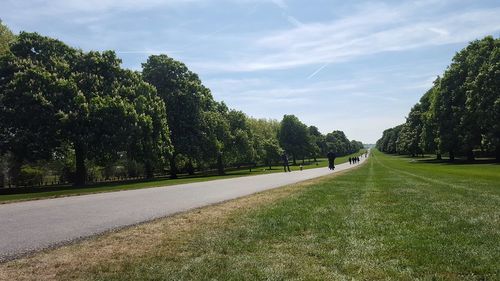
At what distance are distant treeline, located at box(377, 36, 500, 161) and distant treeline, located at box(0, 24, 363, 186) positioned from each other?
1376 inches

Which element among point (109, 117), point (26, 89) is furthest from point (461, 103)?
point (26, 89)

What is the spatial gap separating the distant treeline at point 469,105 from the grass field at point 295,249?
151 feet

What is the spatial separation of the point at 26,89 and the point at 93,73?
882 cm

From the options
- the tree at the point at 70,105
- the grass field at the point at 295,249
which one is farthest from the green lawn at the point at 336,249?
the tree at the point at 70,105

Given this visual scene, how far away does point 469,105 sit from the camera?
186 ft

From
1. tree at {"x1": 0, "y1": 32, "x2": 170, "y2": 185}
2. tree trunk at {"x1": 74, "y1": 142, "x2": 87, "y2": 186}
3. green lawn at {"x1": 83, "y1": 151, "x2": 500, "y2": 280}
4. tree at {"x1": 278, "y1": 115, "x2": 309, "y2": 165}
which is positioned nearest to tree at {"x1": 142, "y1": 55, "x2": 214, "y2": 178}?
tree at {"x1": 0, "y1": 32, "x2": 170, "y2": 185}

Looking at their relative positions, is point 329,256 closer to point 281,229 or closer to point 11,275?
point 281,229

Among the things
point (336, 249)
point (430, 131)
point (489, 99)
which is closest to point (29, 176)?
point (336, 249)

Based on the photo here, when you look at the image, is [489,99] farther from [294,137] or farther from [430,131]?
[294,137]

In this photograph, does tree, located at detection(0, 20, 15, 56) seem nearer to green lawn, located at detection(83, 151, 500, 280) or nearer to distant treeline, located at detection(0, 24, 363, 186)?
distant treeline, located at detection(0, 24, 363, 186)

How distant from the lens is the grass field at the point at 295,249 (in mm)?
6461

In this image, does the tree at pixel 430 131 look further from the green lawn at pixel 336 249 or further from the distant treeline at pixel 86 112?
the green lawn at pixel 336 249

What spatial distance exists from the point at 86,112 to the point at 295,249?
32.6 metres

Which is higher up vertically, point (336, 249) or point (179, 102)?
point (179, 102)
